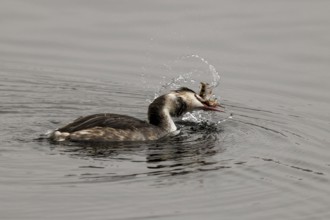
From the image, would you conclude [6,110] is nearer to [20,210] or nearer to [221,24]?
[20,210]

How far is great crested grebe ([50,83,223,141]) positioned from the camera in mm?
14609

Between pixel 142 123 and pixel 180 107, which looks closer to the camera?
pixel 142 123

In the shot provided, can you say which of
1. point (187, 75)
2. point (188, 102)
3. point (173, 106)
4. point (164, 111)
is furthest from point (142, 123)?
point (187, 75)

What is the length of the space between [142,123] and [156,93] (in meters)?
2.50

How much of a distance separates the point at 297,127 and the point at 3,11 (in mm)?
7620

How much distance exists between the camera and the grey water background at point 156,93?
1195 centimetres

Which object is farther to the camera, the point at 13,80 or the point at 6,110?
the point at 13,80

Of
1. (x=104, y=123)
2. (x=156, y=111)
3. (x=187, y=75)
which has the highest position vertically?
(x=187, y=75)

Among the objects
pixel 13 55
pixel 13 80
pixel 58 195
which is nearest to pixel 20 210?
pixel 58 195

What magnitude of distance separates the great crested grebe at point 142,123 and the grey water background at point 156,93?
0.95ft

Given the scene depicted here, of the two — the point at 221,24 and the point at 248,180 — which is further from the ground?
the point at 221,24

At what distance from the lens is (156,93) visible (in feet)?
57.7

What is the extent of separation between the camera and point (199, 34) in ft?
66.4

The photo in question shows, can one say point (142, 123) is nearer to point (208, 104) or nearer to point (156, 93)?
point (208, 104)
